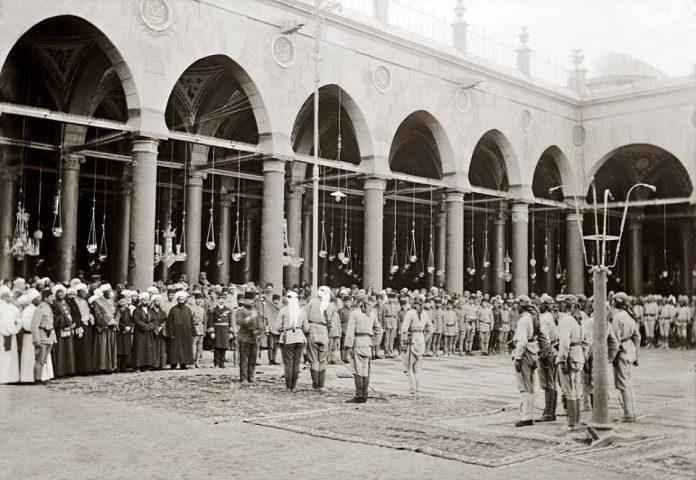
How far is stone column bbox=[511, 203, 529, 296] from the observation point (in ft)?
87.4

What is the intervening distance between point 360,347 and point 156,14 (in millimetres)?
9797

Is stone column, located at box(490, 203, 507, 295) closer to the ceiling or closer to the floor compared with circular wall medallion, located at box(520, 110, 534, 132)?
closer to the floor

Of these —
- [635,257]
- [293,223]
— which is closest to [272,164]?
[293,223]

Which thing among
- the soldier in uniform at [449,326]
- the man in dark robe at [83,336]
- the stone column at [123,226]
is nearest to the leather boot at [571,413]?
the man in dark robe at [83,336]

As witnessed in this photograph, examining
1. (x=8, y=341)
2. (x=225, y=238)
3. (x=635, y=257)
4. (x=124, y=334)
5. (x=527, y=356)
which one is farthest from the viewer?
(x=635, y=257)

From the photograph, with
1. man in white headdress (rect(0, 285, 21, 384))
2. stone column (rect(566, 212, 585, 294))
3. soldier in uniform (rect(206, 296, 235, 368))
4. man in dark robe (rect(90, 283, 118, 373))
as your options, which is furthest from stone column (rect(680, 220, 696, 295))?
man in white headdress (rect(0, 285, 21, 384))

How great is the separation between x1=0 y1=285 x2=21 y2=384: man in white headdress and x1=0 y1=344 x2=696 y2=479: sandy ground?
462mm

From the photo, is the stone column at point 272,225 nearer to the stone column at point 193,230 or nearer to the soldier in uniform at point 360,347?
the stone column at point 193,230

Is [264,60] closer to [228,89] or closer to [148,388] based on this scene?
A: [228,89]

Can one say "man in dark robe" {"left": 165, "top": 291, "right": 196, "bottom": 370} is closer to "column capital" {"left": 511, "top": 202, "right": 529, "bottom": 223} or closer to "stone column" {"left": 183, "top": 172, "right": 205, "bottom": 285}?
"stone column" {"left": 183, "top": 172, "right": 205, "bottom": 285}

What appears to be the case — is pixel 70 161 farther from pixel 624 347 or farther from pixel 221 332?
pixel 624 347

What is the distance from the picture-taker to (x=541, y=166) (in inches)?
1256

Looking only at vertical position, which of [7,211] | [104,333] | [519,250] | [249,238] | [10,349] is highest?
[7,211]

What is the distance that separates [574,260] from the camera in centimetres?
2877
